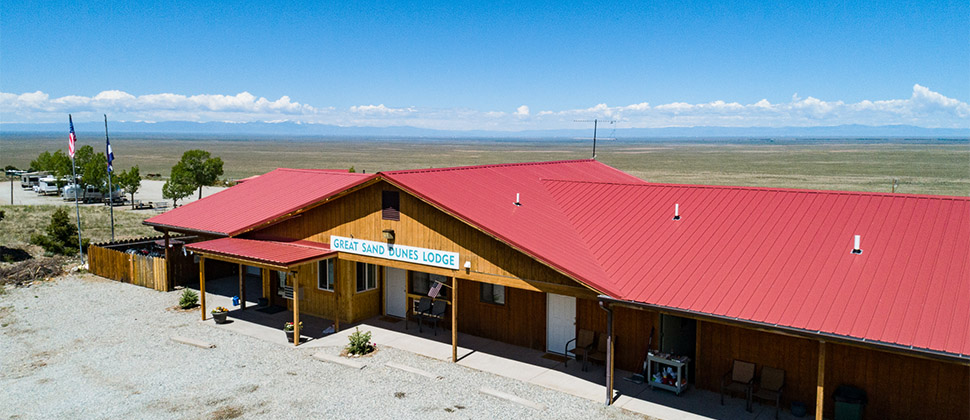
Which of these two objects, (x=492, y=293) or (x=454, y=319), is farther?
(x=492, y=293)

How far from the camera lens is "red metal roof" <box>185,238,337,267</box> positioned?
1719cm

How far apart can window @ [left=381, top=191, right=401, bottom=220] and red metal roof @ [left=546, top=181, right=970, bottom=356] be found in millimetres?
4724

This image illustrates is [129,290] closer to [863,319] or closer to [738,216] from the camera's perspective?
[738,216]

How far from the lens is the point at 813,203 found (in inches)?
603

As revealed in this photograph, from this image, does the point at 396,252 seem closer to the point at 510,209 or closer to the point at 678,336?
the point at 510,209

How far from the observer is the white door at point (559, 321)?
639 inches

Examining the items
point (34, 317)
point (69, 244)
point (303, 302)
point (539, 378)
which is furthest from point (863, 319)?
point (69, 244)

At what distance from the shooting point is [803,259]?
13219 mm

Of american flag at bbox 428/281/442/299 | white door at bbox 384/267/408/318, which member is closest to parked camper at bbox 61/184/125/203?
white door at bbox 384/267/408/318

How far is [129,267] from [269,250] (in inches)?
388

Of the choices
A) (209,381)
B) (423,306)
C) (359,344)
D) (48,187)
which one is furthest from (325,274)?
(48,187)

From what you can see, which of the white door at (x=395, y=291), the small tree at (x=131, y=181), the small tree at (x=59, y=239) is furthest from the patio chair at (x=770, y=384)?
the small tree at (x=131, y=181)

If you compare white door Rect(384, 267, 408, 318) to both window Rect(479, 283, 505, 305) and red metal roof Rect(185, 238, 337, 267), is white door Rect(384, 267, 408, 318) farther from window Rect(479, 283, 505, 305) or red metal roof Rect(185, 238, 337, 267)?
window Rect(479, 283, 505, 305)

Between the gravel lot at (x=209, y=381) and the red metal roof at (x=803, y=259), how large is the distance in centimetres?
328
